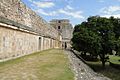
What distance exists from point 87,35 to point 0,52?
9418 mm

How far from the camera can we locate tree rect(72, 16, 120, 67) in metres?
15.5

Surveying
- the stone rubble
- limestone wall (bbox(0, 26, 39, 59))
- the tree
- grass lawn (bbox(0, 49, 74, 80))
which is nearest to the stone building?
the tree

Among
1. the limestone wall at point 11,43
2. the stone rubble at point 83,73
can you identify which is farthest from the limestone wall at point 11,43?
the stone rubble at point 83,73

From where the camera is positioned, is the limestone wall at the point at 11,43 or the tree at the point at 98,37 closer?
the limestone wall at the point at 11,43

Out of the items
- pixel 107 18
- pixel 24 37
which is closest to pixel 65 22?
pixel 107 18

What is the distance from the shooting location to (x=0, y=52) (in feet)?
28.5

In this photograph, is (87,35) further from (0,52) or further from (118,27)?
(0,52)

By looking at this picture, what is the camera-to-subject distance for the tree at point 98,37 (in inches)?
612

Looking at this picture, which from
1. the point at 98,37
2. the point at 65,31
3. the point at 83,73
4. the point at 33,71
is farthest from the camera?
the point at 65,31

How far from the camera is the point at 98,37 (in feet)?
51.9

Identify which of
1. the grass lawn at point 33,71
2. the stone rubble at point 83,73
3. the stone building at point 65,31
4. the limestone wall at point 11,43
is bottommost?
the stone rubble at point 83,73

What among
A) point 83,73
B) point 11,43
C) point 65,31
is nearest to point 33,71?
point 83,73

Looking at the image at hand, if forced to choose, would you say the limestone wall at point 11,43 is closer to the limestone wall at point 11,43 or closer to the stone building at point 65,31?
the limestone wall at point 11,43

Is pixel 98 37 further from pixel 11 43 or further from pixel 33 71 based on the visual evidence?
pixel 33 71
